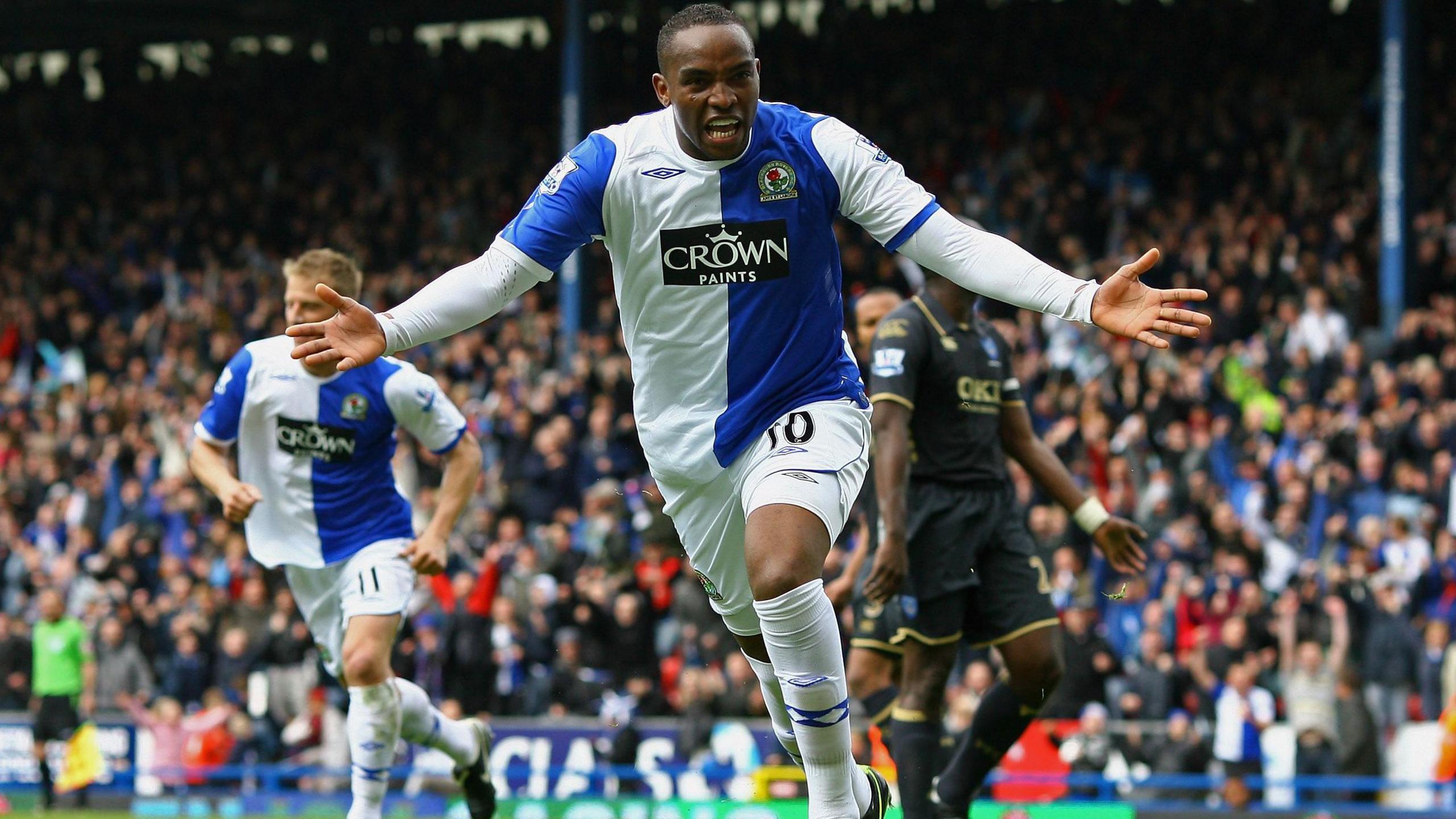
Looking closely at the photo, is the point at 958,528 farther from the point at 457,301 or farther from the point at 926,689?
the point at 457,301

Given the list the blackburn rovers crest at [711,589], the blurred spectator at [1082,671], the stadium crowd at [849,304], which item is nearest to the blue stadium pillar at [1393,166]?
the stadium crowd at [849,304]

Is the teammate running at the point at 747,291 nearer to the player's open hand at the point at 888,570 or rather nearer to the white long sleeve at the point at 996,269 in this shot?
the white long sleeve at the point at 996,269

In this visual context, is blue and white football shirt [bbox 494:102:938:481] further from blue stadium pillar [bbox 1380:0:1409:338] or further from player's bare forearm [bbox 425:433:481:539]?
blue stadium pillar [bbox 1380:0:1409:338]

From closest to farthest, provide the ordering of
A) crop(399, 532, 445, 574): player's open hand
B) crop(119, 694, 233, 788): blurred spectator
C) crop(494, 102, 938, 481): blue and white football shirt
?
crop(494, 102, 938, 481): blue and white football shirt, crop(399, 532, 445, 574): player's open hand, crop(119, 694, 233, 788): blurred spectator

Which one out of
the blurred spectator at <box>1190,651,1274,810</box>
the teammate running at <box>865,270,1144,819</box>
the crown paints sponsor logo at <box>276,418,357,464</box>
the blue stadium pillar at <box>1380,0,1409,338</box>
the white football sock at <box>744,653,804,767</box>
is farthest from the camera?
the blue stadium pillar at <box>1380,0,1409,338</box>

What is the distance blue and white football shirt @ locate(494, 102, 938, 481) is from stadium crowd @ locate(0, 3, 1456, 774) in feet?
28.7

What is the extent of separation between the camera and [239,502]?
779cm

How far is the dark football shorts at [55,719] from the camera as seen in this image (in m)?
16.3

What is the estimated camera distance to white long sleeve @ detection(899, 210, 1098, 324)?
5.60m

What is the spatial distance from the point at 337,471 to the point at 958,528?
2.85 meters

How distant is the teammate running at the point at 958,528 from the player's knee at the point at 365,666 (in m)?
2.18

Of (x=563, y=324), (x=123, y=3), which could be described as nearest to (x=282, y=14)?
(x=123, y=3)

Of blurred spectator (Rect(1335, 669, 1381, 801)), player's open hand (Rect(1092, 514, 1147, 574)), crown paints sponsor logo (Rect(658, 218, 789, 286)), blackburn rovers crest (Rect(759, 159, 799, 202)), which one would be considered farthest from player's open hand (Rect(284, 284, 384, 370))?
blurred spectator (Rect(1335, 669, 1381, 801))

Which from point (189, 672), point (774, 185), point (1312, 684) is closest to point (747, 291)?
point (774, 185)
